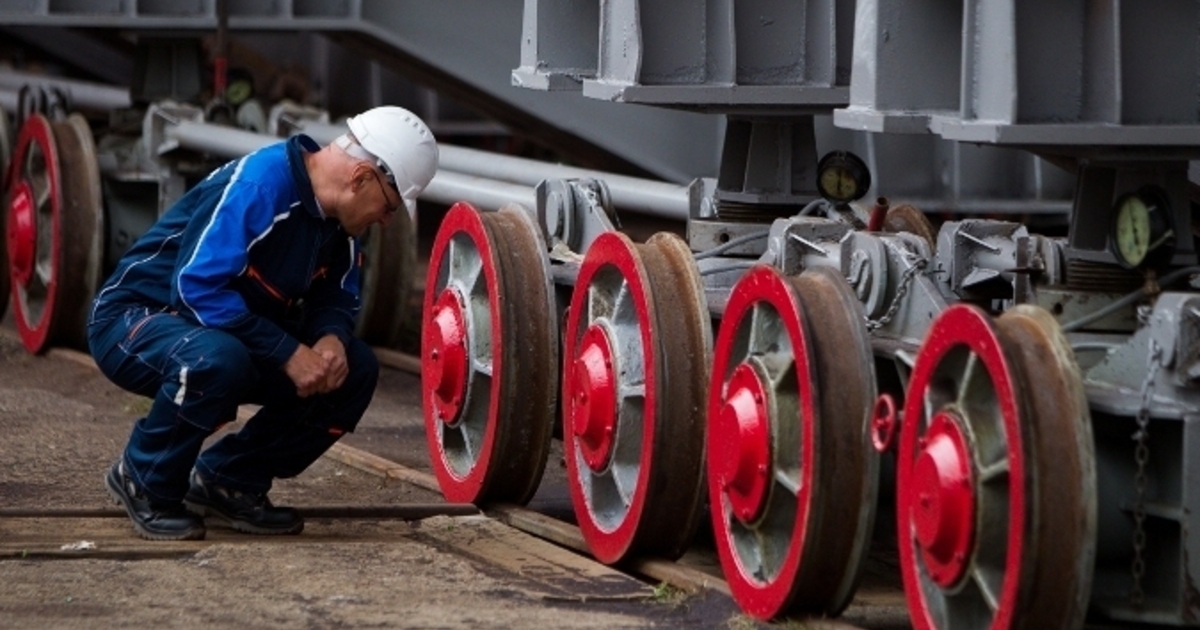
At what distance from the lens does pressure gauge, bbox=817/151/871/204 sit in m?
6.50

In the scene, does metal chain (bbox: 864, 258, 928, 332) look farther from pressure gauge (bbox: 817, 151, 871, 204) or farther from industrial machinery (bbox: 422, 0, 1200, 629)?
pressure gauge (bbox: 817, 151, 871, 204)

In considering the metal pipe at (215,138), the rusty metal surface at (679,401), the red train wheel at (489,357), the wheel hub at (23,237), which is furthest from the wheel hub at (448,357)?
the wheel hub at (23,237)

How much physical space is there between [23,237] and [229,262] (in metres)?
4.52

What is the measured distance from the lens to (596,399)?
6.03 m

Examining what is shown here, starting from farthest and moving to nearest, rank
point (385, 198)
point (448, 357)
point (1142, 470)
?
1. point (448, 357)
2. point (385, 198)
3. point (1142, 470)

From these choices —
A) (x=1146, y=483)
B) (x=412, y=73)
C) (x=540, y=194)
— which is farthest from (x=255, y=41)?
(x=1146, y=483)

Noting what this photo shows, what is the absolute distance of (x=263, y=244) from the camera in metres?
6.04

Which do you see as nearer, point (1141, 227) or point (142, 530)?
point (1141, 227)

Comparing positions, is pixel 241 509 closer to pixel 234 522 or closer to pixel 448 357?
pixel 234 522

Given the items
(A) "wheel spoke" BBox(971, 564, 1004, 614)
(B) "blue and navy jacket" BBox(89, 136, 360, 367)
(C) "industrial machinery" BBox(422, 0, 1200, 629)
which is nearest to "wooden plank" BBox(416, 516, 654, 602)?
(C) "industrial machinery" BBox(422, 0, 1200, 629)

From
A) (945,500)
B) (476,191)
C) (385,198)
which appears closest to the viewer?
(945,500)

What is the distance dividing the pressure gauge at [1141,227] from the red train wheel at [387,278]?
551cm

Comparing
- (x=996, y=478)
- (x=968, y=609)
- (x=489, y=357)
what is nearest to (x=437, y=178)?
(x=489, y=357)

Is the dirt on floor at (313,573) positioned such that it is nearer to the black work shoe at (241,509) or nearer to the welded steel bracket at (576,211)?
the black work shoe at (241,509)
